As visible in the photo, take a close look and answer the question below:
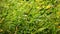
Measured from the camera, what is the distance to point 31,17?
9.48 feet

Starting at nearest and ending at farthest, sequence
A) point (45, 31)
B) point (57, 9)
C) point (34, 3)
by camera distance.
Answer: point (45, 31), point (57, 9), point (34, 3)

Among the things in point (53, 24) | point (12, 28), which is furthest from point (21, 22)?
point (53, 24)

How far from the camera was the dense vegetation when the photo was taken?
271cm

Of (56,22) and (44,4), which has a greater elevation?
(44,4)

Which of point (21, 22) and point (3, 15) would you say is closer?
point (21, 22)

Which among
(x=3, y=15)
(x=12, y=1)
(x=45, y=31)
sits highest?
(x=12, y=1)

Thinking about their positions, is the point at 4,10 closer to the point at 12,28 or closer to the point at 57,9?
the point at 12,28

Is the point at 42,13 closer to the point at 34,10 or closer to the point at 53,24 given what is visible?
the point at 34,10

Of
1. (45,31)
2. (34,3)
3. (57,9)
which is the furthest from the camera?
(34,3)

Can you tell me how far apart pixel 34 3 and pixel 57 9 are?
20.2 inches

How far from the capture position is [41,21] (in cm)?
276

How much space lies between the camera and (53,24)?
106 inches

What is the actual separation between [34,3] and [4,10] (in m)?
0.65

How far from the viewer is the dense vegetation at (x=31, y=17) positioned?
271 centimetres
